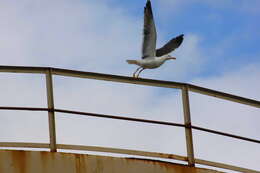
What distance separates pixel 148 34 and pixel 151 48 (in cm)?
60

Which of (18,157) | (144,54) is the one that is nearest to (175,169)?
(18,157)

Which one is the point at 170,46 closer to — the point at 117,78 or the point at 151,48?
the point at 151,48

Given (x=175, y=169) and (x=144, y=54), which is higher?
(x=144, y=54)

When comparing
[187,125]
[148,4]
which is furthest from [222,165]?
[148,4]

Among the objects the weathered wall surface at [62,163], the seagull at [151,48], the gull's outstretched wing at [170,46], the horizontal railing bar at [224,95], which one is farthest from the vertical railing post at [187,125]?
the gull's outstretched wing at [170,46]

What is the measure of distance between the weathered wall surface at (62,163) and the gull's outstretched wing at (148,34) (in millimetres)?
8989

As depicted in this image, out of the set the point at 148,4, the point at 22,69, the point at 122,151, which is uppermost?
the point at 148,4

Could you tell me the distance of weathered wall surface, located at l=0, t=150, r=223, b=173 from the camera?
754 centimetres

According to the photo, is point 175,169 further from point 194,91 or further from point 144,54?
point 144,54

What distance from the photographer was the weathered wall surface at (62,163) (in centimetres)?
754

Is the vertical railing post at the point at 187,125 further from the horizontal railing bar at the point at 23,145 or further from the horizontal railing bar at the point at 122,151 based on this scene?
the horizontal railing bar at the point at 23,145

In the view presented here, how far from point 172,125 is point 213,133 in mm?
454

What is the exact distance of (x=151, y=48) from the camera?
59.0 feet

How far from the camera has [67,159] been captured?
768 centimetres
